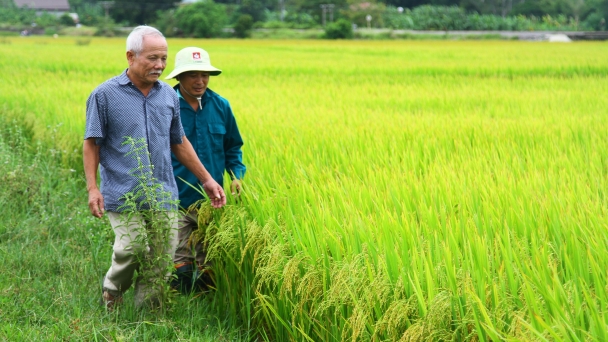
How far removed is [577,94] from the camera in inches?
322

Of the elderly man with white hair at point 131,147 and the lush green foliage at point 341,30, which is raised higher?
the elderly man with white hair at point 131,147

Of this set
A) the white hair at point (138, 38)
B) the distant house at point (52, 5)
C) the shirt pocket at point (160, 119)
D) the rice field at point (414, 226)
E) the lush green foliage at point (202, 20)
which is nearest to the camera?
the rice field at point (414, 226)

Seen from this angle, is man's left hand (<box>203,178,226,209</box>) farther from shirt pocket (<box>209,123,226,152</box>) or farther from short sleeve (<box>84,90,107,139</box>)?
short sleeve (<box>84,90,107,139</box>)

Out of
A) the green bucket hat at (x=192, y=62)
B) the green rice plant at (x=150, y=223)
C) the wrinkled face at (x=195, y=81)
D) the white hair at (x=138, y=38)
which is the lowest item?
the green rice plant at (x=150, y=223)

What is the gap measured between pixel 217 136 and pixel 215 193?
440 millimetres

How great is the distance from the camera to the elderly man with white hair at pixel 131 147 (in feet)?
9.91

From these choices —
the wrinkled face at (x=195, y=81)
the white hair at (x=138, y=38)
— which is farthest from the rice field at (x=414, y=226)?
the white hair at (x=138, y=38)

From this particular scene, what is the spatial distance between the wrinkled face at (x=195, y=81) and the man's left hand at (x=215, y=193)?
455 millimetres

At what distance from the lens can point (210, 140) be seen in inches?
140

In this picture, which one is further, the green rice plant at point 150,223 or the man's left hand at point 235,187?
the man's left hand at point 235,187

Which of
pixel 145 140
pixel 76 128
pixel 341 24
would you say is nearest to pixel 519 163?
pixel 145 140

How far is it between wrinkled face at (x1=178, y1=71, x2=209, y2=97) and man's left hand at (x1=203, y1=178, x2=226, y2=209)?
455 millimetres

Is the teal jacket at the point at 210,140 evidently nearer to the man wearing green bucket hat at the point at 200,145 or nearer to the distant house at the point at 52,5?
the man wearing green bucket hat at the point at 200,145

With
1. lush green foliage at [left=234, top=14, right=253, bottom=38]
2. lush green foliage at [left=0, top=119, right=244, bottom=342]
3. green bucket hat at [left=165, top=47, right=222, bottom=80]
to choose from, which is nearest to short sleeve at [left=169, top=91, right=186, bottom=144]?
green bucket hat at [left=165, top=47, right=222, bottom=80]
